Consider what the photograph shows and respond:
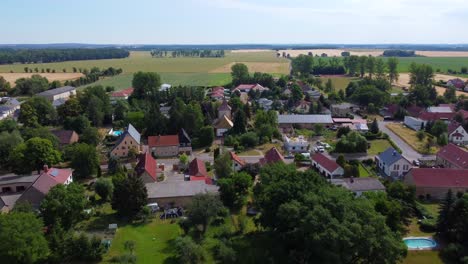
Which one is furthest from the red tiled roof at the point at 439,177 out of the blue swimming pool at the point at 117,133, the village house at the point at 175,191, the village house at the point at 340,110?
the blue swimming pool at the point at 117,133

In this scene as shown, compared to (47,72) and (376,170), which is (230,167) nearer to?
(376,170)

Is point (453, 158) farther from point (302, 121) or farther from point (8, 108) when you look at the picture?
point (8, 108)

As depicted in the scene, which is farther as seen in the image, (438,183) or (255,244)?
(438,183)

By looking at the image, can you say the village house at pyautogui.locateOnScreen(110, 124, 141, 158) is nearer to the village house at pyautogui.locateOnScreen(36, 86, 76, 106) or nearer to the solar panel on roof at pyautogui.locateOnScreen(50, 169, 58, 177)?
the solar panel on roof at pyautogui.locateOnScreen(50, 169, 58, 177)

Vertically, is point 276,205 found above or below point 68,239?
above

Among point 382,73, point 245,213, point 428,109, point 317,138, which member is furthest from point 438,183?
point 382,73

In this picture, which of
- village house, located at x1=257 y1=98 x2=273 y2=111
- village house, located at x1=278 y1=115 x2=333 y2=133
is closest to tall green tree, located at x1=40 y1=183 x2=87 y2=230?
village house, located at x1=278 y1=115 x2=333 y2=133

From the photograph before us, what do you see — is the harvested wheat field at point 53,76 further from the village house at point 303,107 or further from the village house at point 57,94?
the village house at point 303,107

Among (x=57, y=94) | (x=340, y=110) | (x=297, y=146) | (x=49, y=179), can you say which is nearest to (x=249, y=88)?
(x=340, y=110)
